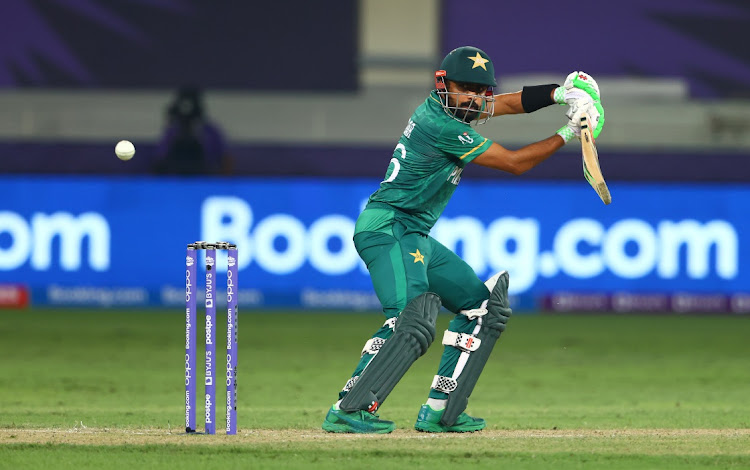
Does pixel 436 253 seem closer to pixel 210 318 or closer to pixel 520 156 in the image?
pixel 520 156

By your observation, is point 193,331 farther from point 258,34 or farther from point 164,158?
point 258,34

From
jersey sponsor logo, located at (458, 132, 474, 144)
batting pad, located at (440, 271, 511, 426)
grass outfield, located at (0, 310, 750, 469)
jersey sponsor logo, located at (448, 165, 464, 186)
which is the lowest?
grass outfield, located at (0, 310, 750, 469)

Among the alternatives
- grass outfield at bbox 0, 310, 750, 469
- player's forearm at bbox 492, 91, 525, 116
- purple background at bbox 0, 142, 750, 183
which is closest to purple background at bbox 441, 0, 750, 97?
purple background at bbox 0, 142, 750, 183

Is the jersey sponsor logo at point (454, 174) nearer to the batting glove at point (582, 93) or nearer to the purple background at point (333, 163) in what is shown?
the batting glove at point (582, 93)

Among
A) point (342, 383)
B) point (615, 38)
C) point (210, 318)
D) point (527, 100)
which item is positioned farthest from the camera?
point (615, 38)

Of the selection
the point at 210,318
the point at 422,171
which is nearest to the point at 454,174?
the point at 422,171

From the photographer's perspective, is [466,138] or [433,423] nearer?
[466,138]

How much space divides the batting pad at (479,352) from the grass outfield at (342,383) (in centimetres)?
17

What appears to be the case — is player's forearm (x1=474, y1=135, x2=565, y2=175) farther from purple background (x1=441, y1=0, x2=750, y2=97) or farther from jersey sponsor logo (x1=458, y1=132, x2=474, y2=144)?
purple background (x1=441, y1=0, x2=750, y2=97)

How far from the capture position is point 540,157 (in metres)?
6.35

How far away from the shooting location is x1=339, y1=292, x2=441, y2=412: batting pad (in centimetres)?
627

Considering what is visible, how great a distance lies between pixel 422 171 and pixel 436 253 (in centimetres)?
43

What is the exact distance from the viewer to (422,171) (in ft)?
21.4

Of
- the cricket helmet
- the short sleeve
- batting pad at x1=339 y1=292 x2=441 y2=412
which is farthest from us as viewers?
the cricket helmet
